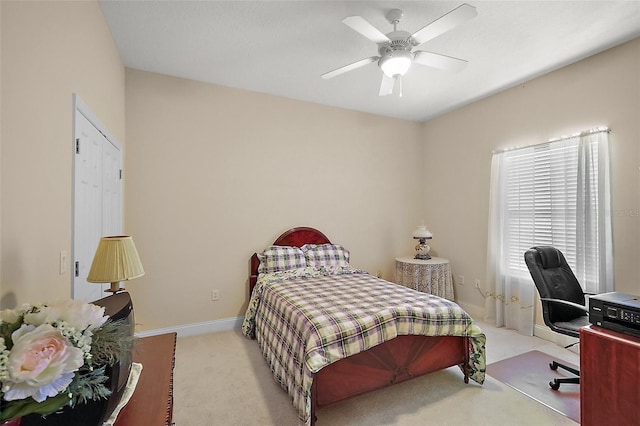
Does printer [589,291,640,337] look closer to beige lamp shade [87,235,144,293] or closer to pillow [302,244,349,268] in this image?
pillow [302,244,349,268]

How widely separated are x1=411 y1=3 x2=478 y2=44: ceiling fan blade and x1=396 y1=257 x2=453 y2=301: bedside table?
2.71 metres

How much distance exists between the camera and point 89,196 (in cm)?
190

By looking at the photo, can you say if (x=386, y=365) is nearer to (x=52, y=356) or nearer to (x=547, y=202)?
(x=52, y=356)

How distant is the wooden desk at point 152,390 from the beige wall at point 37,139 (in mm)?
524

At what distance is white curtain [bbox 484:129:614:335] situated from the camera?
2.68 metres

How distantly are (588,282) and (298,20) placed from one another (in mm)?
3439

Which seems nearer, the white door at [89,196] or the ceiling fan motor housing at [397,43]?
the white door at [89,196]

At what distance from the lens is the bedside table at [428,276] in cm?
386

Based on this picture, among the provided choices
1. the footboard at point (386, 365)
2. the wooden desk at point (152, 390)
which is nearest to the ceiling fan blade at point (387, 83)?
the footboard at point (386, 365)

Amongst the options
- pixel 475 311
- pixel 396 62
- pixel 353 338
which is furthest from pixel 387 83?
pixel 475 311

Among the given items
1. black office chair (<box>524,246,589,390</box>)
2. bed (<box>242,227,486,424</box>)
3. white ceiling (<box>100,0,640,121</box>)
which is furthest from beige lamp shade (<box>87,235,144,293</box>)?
black office chair (<box>524,246,589,390</box>)

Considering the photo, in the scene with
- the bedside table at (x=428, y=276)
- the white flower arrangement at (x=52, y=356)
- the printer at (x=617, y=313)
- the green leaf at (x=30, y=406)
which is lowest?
the bedside table at (x=428, y=276)

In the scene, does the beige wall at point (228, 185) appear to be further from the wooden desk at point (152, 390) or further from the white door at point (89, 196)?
the wooden desk at point (152, 390)

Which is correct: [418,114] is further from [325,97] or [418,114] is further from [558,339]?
[558,339]
